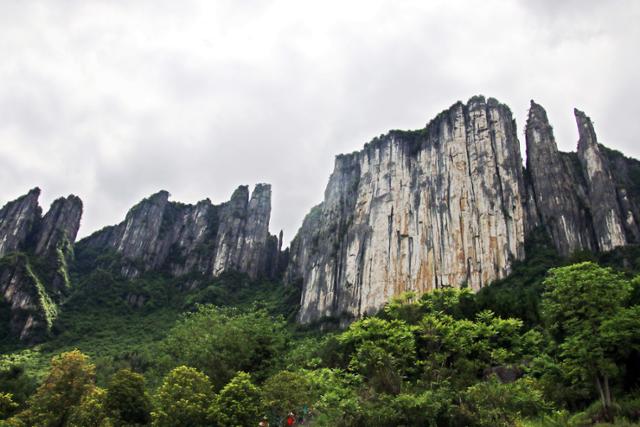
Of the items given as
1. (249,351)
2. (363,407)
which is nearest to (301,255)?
(249,351)

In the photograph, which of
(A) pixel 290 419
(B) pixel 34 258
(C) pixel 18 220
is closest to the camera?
(A) pixel 290 419

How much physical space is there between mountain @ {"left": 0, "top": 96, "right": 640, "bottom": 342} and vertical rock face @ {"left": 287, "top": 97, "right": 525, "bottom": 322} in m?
0.21

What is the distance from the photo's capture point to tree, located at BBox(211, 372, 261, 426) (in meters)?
24.2

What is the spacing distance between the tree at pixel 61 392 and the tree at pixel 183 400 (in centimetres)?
1027

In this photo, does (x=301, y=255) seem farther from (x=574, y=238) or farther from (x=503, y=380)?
(x=503, y=380)

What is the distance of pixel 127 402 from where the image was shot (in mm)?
30203

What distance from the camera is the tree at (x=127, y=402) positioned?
98.1ft

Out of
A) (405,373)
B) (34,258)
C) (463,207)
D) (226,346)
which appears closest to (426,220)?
(463,207)

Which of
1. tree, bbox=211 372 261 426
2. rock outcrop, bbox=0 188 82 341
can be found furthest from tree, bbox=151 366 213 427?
rock outcrop, bbox=0 188 82 341

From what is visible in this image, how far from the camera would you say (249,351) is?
3166cm

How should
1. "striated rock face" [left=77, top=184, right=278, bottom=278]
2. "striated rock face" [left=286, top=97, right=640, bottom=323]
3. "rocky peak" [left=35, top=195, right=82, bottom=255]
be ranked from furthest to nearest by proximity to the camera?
1. "striated rock face" [left=77, top=184, right=278, bottom=278]
2. "rocky peak" [left=35, top=195, right=82, bottom=255]
3. "striated rock face" [left=286, top=97, right=640, bottom=323]

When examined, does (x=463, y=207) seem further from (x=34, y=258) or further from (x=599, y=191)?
(x=34, y=258)

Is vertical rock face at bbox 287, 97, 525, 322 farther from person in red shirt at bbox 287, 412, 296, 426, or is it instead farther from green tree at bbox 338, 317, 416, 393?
person in red shirt at bbox 287, 412, 296, 426

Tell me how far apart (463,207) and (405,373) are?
57.0 metres
